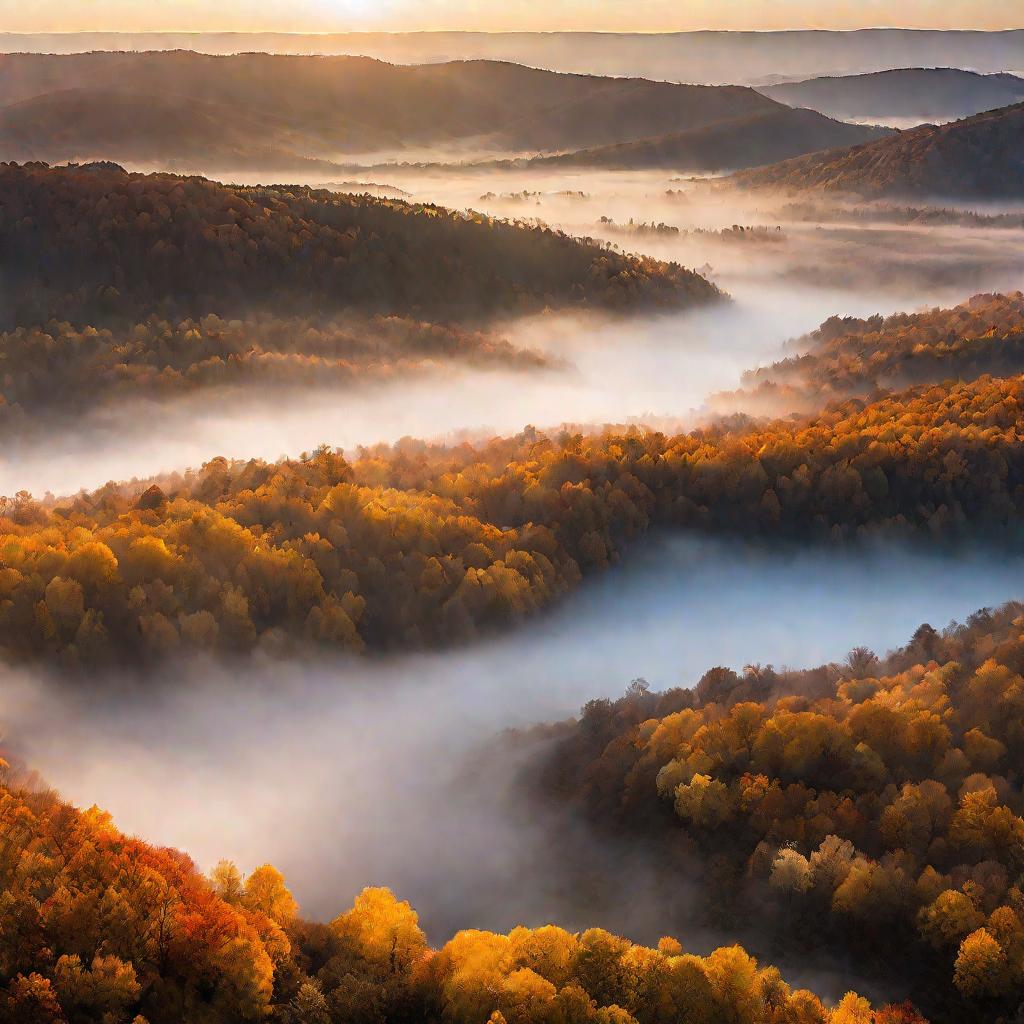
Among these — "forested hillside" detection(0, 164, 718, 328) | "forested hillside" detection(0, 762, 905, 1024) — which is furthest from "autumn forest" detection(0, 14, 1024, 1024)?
"forested hillside" detection(0, 164, 718, 328)

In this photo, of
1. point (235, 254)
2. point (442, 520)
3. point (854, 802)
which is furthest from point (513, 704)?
point (235, 254)

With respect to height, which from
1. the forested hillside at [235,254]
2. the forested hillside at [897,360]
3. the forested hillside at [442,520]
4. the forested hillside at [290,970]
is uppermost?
the forested hillside at [235,254]

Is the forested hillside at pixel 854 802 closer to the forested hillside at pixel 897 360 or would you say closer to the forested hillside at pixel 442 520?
the forested hillside at pixel 442 520

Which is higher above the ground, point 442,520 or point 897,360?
point 897,360

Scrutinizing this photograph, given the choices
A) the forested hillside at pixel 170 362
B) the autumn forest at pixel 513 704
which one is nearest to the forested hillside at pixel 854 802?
the autumn forest at pixel 513 704

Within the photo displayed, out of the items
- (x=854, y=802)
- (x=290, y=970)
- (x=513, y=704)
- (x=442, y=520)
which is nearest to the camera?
(x=290, y=970)

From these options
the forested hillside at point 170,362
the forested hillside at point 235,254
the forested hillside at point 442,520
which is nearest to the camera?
the forested hillside at point 442,520

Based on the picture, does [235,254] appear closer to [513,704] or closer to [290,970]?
[513,704]
